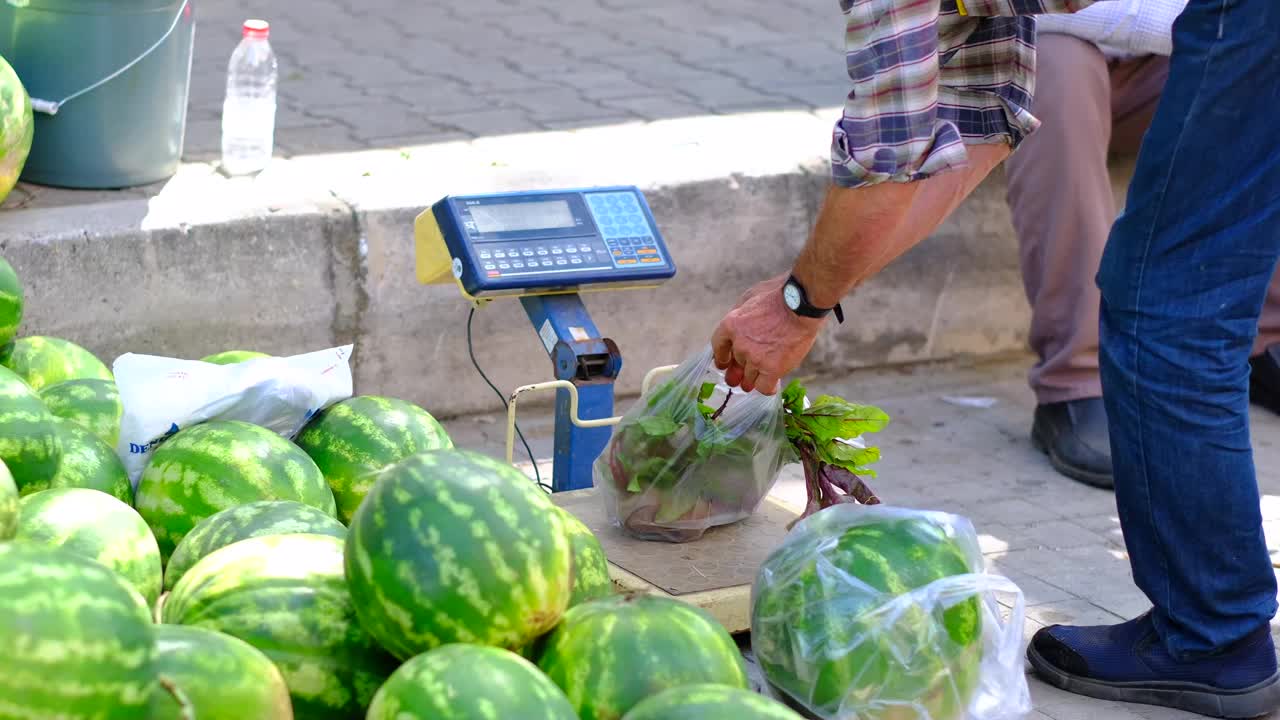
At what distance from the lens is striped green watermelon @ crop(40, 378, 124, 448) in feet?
8.56

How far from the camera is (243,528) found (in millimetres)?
2092

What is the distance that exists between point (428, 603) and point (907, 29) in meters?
1.17

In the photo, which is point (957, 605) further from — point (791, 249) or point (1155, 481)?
point (791, 249)

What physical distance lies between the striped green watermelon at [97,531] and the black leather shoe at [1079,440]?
2827 mm

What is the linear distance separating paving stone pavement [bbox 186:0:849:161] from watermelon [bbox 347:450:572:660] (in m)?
2.94

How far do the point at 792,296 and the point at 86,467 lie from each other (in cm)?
121

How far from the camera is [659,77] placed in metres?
5.71

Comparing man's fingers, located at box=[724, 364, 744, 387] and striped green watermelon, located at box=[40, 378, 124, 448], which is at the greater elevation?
man's fingers, located at box=[724, 364, 744, 387]

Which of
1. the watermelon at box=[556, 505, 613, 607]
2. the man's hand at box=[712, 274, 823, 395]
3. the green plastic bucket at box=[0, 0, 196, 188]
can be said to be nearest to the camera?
the watermelon at box=[556, 505, 613, 607]

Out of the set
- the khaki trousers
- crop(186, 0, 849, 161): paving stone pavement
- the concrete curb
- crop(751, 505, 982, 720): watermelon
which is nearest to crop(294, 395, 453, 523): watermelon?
crop(751, 505, 982, 720): watermelon

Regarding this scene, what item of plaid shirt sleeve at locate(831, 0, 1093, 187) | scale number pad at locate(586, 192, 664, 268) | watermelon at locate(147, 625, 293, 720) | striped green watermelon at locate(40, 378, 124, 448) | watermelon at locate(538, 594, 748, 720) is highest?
plaid shirt sleeve at locate(831, 0, 1093, 187)

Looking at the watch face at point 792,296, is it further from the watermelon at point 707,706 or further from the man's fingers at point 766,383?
the watermelon at point 707,706

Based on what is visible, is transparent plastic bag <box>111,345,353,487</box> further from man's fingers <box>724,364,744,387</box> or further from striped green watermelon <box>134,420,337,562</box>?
man's fingers <box>724,364,744,387</box>

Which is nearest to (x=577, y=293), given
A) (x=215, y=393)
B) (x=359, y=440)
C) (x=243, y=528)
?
(x=359, y=440)
